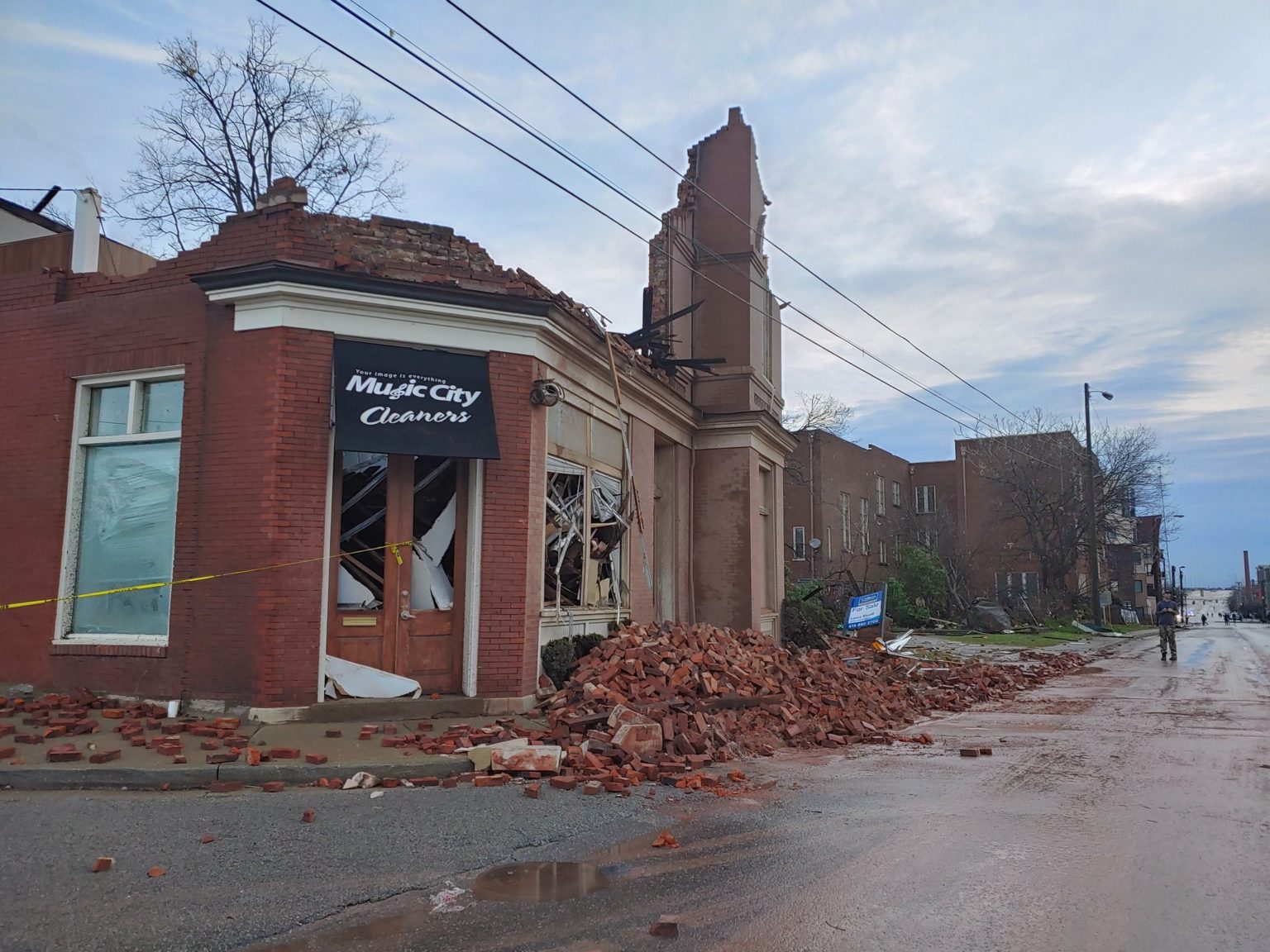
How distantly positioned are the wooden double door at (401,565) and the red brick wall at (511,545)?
1.10ft

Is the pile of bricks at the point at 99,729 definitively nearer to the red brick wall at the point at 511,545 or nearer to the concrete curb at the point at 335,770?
the concrete curb at the point at 335,770

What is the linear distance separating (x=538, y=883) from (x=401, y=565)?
5550 mm

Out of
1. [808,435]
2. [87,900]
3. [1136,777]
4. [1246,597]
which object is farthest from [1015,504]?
[1246,597]

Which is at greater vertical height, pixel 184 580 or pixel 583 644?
pixel 184 580

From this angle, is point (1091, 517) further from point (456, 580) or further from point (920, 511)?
point (456, 580)

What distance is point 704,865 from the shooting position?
561cm

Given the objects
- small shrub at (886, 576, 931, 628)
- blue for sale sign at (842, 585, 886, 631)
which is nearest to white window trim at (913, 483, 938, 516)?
small shrub at (886, 576, 931, 628)

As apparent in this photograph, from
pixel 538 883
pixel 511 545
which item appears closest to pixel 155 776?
pixel 538 883

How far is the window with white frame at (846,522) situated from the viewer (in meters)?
44.4

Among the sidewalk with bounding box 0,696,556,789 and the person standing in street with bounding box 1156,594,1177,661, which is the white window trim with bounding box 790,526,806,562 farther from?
the sidewalk with bounding box 0,696,556,789

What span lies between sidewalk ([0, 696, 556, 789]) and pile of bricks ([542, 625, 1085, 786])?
3.07ft

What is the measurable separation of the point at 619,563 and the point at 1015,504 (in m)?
36.9

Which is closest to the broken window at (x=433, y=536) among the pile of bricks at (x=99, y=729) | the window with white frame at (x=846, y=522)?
the pile of bricks at (x=99, y=729)

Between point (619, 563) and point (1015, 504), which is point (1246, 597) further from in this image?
point (619, 563)
